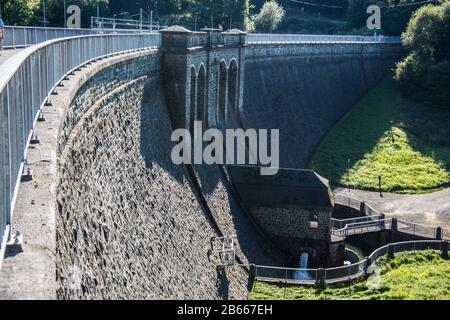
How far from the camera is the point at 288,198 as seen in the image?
2847 centimetres

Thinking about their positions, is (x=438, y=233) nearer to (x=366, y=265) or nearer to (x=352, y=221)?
(x=352, y=221)

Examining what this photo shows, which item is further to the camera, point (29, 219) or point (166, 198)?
point (166, 198)

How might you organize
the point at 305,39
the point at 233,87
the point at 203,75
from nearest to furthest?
the point at 203,75 < the point at 233,87 < the point at 305,39

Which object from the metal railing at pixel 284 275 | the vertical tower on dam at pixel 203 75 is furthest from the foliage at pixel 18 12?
the metal railing at pixel 284 275

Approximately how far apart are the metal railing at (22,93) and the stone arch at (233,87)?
16.8m

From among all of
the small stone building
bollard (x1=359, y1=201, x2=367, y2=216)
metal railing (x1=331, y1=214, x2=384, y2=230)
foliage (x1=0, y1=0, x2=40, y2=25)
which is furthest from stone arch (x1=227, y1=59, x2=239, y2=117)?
foliage (x1=0, y1=0, x2=40, y2=25)

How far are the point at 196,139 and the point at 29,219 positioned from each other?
17909mm

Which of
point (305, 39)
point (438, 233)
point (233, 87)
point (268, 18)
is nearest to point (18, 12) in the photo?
point (233, 87)

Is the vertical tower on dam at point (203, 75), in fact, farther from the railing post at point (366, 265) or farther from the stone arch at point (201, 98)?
the railing post at point (366, 265)

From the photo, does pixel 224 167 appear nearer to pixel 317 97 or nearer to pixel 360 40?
pixel 317 97

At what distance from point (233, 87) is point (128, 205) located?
17423 mm

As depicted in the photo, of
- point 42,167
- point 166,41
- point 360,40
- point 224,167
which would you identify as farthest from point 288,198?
point 360,40

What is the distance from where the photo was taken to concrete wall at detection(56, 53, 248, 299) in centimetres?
1198

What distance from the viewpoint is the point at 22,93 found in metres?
9.47
